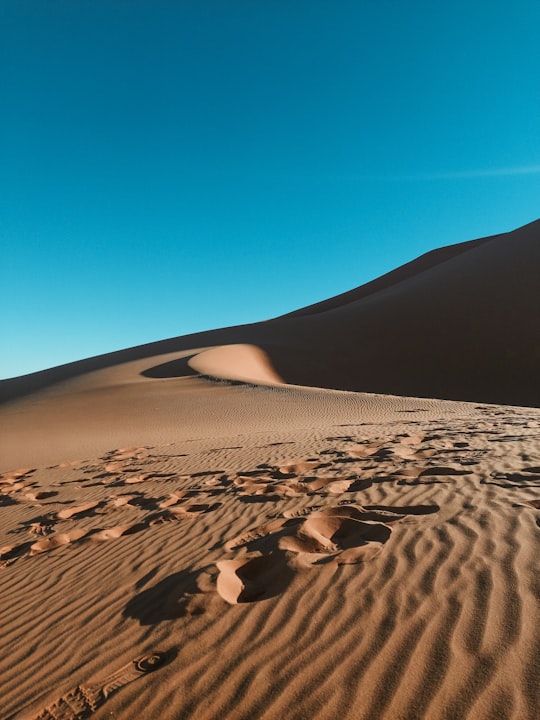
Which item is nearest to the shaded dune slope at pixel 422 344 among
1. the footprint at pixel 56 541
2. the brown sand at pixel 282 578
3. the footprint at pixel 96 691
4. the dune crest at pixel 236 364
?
the dune crest at pixel 236 364

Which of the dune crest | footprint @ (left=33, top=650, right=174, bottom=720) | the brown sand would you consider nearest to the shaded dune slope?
the dune crest

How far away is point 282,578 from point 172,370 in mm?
23023

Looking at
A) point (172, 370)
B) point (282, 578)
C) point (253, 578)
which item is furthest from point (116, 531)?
point (172, 370)

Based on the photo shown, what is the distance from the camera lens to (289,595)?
125 inches

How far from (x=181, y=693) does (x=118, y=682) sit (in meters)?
0.39

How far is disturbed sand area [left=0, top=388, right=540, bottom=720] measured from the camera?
232cm

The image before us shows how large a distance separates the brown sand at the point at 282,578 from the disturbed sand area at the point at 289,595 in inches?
0.5

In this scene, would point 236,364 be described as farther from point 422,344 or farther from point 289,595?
point 289,595

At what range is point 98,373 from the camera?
93.2ft

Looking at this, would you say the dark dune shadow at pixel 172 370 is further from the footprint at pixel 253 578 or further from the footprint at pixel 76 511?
the footprint at pixel 253 578

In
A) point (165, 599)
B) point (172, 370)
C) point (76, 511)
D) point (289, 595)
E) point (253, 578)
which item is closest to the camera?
point (289, 595)

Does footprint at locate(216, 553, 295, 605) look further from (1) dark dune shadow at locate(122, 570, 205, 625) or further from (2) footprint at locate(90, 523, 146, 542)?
(2) footprint at locate(90, 523, 146, 542)

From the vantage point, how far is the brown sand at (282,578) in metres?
2.34

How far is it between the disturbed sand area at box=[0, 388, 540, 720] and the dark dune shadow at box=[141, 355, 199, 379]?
57.6ft
